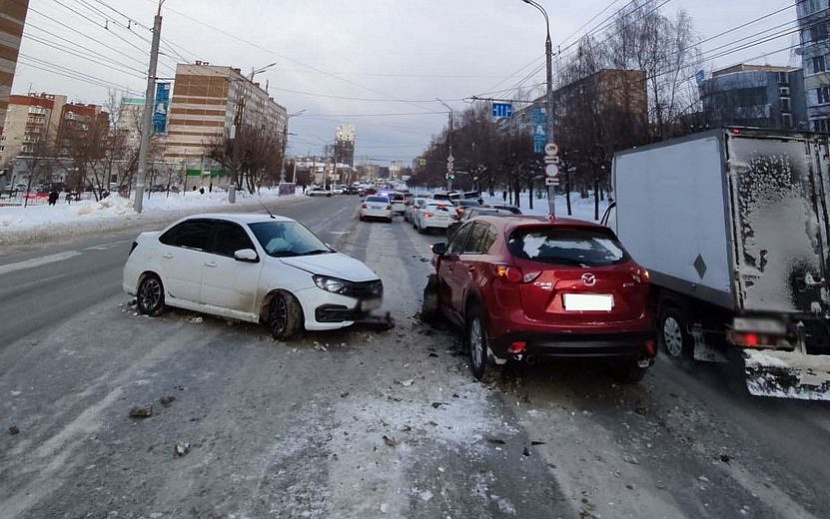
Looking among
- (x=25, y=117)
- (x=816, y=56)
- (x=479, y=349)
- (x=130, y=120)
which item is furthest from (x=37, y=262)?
(x=25, y=117)

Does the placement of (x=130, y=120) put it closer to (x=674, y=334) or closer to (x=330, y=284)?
(x=330, y=284)

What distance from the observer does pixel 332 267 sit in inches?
233

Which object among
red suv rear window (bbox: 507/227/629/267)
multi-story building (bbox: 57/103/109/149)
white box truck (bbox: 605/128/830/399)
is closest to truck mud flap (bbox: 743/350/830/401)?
white box truck (bbox: 605/128/830/399)

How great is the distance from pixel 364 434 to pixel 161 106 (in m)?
26.1

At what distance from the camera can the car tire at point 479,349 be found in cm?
457

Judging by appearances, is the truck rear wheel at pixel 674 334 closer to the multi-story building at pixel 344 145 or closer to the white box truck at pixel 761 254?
the white box truck at pixel 761 254

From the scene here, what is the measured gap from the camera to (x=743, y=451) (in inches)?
140

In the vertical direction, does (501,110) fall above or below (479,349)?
above

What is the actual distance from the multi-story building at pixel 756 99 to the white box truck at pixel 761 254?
72.5 feet

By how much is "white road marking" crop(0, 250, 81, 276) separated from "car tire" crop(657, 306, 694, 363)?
11.2m

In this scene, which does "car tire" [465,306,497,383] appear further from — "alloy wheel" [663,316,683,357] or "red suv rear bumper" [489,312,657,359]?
"alloy wheel" [663,316,683,357]

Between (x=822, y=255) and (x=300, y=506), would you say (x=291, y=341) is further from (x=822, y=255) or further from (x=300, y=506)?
(x=822, y=255)

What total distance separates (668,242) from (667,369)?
1541 mm

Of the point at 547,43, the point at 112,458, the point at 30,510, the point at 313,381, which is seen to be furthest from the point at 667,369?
the point at 547,43
